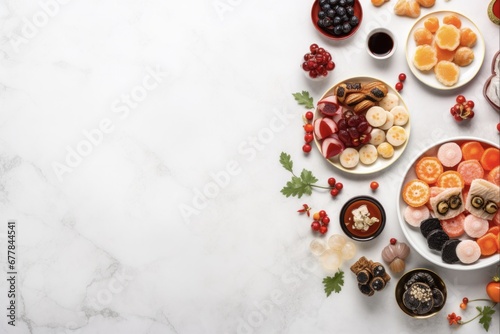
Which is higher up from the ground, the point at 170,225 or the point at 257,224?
the point at 257,224

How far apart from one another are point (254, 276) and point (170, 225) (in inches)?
22.5

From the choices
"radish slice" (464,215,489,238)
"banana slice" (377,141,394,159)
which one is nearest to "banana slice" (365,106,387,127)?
"banana slice" (377,141,394,159)

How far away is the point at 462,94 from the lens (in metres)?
3.18

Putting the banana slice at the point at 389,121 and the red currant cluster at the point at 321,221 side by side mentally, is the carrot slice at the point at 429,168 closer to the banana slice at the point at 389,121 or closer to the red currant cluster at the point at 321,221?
the banana slice at the point at 389,121

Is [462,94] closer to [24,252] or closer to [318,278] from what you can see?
[318,278]

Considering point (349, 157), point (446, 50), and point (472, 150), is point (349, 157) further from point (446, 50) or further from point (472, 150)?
point (446, 50)

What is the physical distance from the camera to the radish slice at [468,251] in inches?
118

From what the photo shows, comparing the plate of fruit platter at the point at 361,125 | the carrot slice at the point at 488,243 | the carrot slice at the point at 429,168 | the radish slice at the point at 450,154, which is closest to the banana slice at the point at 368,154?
the plate of fruit platter at the point at 361,125

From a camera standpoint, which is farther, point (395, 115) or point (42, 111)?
point (42, 111)

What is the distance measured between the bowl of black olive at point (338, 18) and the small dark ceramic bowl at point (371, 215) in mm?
915

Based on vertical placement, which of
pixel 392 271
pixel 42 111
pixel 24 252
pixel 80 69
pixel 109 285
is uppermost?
pixel 392 271

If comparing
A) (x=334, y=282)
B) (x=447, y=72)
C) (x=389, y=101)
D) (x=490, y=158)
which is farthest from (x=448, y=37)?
(x=334, y=282)

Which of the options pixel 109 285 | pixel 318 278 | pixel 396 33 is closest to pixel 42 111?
pixel 109 285

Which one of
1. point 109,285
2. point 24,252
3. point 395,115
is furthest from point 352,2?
point 24,252
